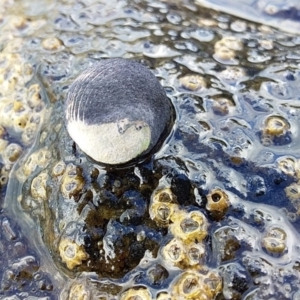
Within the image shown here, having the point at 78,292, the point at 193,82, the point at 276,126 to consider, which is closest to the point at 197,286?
the point at 78,292

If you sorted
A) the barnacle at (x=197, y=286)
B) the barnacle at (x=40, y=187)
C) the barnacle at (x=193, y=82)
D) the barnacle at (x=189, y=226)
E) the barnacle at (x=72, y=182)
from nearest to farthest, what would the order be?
1. the barnacle at (x=197, y=286)
2. the barnacle at (x=189, y=226)
3. the barnacle at (x=72, y=182)
4. the barnacle at (x=40, y=187)
5. the barnacle at (x=193, y=82)

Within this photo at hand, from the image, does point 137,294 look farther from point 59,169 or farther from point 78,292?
point 59,169

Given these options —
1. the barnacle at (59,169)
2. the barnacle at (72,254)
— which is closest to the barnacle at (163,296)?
the barnacle at (72,254)

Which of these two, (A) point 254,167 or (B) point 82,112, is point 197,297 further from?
(B) point 82,112

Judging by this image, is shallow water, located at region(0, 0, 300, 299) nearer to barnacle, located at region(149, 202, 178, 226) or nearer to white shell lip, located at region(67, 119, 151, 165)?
barnacle, located at region(149, 202, 178, 226)

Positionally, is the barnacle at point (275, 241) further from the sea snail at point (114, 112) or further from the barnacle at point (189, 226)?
the sea snail at point (114, 112)

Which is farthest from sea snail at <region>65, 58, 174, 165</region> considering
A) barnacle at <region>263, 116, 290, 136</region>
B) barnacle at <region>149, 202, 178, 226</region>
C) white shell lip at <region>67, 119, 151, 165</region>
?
barnacle at <region>263, 116, 290, 136</region>

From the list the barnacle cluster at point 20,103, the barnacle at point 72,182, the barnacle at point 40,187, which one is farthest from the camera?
the barnacle cluster at point 20,103
